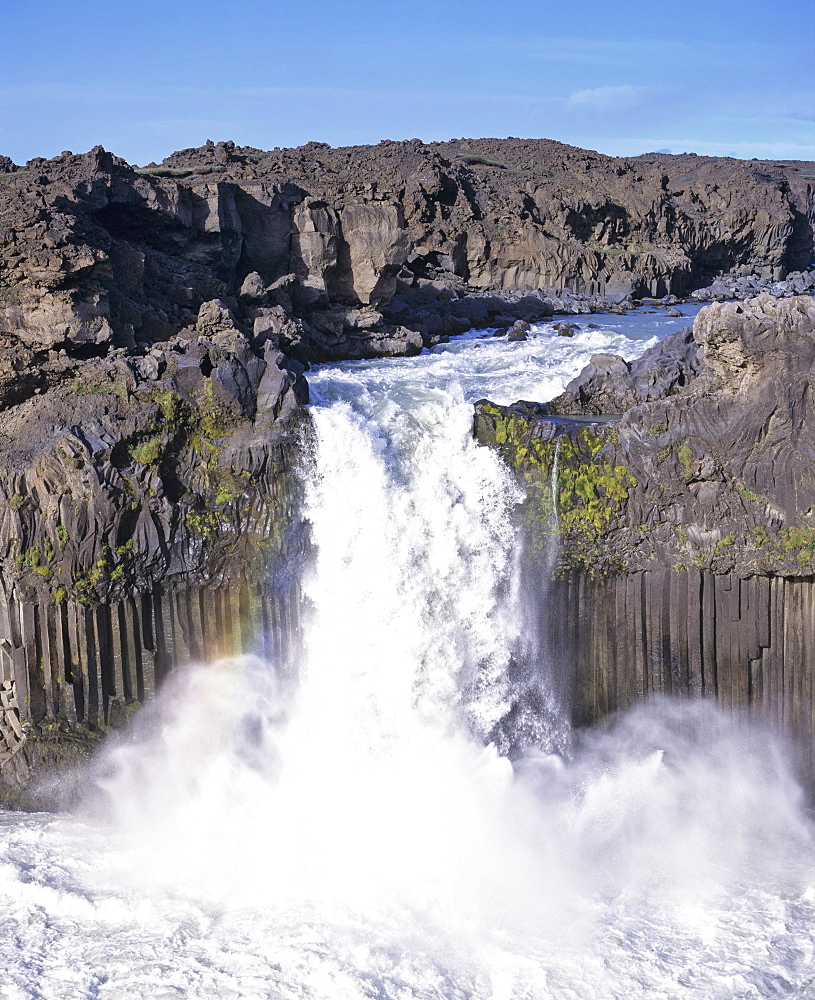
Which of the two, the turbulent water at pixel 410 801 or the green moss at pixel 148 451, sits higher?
the green moss at pixel 148 451

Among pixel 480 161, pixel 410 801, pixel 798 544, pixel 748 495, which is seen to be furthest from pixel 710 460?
pixel 480 161

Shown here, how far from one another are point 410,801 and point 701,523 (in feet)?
21.5

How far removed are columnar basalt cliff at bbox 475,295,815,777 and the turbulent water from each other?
0.60m

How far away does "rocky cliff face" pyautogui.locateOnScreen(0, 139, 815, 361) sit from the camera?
59.9 feet

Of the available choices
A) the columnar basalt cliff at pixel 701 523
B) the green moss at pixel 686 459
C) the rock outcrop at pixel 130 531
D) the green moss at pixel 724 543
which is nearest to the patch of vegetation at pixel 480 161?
the columnar basalt cliff at pixel 701 523

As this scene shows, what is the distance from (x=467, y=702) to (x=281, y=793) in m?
3.41

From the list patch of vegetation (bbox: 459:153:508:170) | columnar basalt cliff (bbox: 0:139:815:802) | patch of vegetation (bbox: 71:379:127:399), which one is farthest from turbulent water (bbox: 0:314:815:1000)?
patch of vegetation (bbox: 459:153:508:170)

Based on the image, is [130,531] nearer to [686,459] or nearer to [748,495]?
[686,459]

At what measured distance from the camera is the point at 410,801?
1458cm

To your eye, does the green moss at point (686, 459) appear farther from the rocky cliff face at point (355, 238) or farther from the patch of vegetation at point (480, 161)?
the patch of vegetation at point (480, 161)

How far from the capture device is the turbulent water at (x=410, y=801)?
1227cm

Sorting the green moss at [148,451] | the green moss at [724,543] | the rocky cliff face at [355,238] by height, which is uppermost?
the rocky cliff face at [355,238]

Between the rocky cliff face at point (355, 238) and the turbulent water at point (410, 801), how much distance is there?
6.98 m

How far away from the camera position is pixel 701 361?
656 inches
